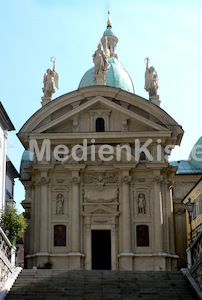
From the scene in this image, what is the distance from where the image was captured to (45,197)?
3769 centimetres

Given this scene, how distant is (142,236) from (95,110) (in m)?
9.10

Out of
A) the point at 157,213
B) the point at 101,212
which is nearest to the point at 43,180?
the point at 101,212

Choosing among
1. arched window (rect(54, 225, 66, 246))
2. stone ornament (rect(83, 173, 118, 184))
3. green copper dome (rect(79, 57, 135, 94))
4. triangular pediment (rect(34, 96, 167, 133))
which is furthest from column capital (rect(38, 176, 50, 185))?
green copper dome (rect(79, 57, 135, 94))

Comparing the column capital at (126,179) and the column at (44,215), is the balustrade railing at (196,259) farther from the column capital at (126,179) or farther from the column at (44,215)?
the column at (44,215)

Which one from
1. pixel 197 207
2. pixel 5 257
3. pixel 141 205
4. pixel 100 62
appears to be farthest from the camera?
pixel 197 207

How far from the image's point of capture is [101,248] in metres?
38.0

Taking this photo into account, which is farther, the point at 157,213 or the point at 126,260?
the point at 157,213

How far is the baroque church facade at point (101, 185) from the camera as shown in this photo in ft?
121

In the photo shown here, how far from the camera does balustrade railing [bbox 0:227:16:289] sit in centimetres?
2420

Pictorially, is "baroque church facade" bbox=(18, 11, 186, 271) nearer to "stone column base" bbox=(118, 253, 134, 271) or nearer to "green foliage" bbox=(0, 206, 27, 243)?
"stone column base" bbox=(118, 253, 134, 271)

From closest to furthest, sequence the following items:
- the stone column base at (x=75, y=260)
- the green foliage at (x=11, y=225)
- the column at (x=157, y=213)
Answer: the green foliage at (x=11, y=225)
the stone column base at (x=75, y=260)
the column at (x=157, y=213)

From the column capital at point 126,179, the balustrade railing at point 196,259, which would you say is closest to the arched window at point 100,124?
the column capital at point 126,179

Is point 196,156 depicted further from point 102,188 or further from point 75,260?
point 75,260

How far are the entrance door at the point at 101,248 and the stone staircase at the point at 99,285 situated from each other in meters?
10.5
